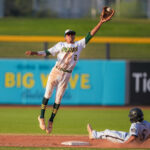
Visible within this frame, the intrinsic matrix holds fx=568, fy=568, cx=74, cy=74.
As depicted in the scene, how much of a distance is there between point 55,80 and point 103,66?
6315mm

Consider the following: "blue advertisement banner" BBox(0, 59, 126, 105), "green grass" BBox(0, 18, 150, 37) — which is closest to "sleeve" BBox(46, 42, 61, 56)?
"blue advertisement banner" BBox(0, 59, 126, 105)

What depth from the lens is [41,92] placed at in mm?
17031

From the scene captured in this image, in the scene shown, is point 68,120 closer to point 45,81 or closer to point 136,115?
point 45,81

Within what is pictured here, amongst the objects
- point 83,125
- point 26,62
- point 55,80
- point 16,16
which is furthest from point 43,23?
point 55,80

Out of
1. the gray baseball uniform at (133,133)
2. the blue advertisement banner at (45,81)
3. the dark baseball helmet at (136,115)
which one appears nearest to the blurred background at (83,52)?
the blue advertisement banner at (45,81)

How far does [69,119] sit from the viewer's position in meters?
14.5

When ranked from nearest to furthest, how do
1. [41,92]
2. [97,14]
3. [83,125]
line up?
[83,125], [41,92], [97,14]

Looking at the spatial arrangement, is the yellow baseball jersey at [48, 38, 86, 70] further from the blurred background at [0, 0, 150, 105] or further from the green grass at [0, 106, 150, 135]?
the blurred background at [0, 0, 150, 105]

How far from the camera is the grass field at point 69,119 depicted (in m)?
12.6

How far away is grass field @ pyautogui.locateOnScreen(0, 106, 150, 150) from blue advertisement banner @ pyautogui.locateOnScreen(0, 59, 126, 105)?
0.28 m

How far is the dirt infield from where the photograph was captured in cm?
1005

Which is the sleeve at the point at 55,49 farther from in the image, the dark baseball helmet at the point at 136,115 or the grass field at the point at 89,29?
the grass field at the point at 89,29

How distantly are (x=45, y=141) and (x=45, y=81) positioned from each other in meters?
6.47

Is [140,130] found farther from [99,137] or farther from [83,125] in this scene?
[83,125]
